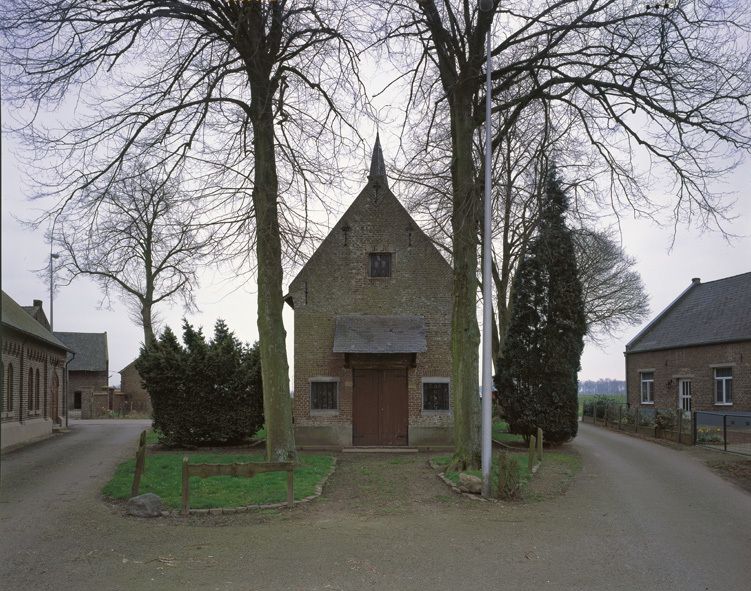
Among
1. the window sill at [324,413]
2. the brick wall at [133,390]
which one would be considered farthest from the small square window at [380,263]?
the brick wall at [133,390]

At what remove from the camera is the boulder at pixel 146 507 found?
37.1ft

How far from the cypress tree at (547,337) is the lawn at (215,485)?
7.96m

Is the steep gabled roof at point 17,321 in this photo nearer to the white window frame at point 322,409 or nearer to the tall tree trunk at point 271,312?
the white window frame at point 322,409

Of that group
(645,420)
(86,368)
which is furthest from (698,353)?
(86,368)

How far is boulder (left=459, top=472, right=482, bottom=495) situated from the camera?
13203 mm

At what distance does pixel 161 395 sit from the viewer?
77.2ft

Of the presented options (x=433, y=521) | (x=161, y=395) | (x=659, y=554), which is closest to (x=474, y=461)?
(x=433, y=521)

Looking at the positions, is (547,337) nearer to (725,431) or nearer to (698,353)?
(725,431)

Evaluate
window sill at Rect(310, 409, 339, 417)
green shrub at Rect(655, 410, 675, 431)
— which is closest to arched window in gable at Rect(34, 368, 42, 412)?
window sill at Rect(310, 409, 339, 417)

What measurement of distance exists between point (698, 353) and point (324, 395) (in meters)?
18.8

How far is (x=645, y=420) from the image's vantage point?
1187 inches

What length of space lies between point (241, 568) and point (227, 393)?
51.0ft

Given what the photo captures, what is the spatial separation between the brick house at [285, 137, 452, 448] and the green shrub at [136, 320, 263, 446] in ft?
5.73

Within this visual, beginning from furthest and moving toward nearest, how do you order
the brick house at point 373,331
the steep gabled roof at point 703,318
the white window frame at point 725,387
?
the steep gabled roof at point 703,318, the white window frame at point 725,387, the brick house at point 373,331
